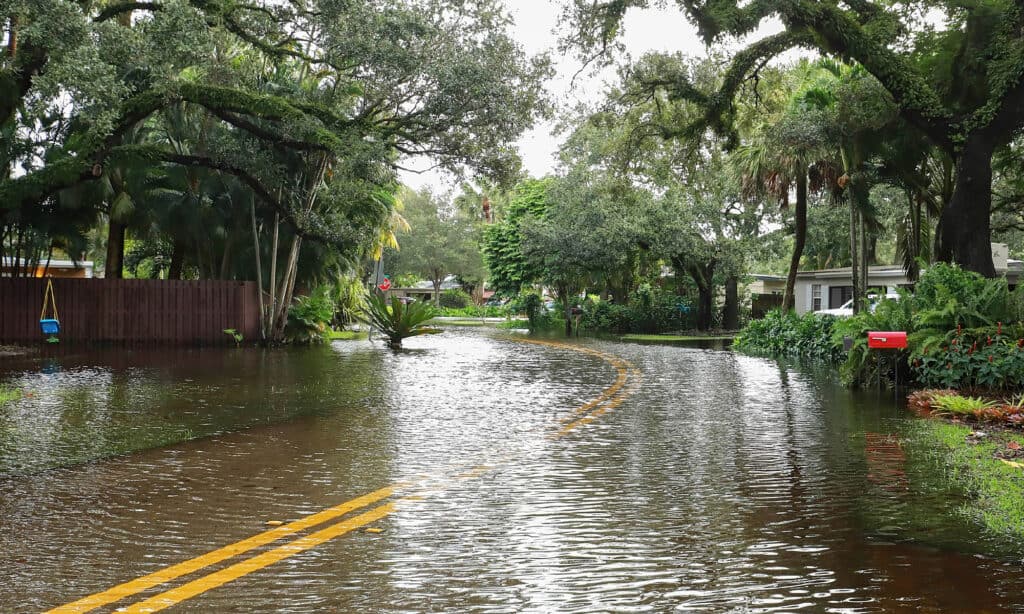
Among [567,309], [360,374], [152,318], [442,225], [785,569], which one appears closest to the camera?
[785,569]

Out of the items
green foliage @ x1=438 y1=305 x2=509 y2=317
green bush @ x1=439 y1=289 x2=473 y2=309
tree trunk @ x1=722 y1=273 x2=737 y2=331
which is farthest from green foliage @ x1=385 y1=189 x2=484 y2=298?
tree trunk @ x1=722 y1=273 x2=737 y2=331

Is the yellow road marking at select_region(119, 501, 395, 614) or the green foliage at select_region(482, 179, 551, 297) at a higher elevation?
the green foliage at select_region(482, 179, 551, 297)

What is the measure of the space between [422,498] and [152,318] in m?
23.0

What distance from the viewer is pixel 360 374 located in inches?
709

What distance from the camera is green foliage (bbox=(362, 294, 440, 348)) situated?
1092 inches

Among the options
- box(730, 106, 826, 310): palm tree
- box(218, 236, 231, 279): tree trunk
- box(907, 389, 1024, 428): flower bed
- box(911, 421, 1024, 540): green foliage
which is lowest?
box(911, 421, 1024, 540): green foliage

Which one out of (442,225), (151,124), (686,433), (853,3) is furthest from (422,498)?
(442,225)

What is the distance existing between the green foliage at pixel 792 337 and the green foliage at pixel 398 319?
30.6ft

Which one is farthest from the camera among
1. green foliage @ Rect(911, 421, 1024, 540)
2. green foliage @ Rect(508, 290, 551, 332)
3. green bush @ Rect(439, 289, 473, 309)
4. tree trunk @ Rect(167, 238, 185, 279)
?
green bush @ Rect(439, 289, 473, 309)

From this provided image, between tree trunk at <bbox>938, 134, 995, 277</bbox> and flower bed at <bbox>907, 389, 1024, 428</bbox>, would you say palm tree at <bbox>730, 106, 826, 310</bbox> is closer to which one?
tree trunk at <bbox>938, 134, 995, 277</bbox>

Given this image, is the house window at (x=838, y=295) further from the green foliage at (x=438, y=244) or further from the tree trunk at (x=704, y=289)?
the green foliage at (x=438, y=244)

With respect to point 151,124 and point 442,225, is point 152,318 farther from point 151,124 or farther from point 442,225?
point 442,225

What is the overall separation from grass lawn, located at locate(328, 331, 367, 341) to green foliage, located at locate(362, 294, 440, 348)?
452 cm

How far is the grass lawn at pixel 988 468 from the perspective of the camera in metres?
6.19
